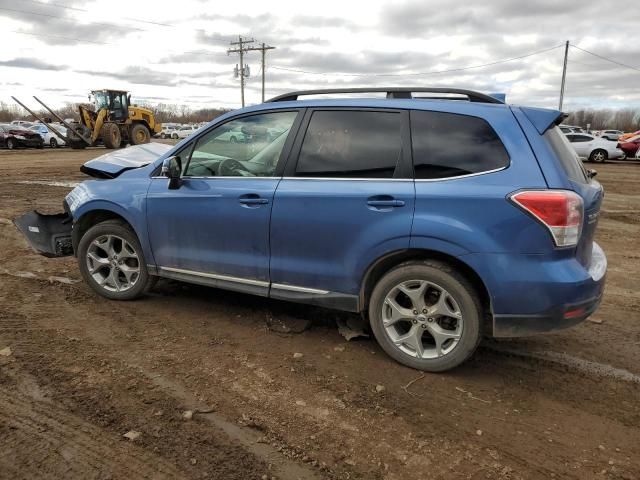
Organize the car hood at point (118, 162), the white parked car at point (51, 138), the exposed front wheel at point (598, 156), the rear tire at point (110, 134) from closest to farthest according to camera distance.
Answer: the car hood at point (118, 162) → the exposed front wheel at point (598, 156) → the rear tire at point (110, 134) → the white parked car at point (51, 138)

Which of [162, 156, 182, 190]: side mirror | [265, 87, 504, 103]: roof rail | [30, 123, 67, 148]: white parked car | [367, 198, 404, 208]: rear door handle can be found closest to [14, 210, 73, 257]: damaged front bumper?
[162, 156, 182, 190]: side mirror

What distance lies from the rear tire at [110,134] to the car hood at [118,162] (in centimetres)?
2368

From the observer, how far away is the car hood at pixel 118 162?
203 inches

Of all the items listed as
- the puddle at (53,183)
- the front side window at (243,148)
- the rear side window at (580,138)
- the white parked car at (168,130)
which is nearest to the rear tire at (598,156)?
the rear side window at (580,138)

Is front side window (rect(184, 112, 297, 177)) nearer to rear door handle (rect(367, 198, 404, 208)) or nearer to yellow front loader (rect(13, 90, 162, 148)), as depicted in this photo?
rear door handle (rect(367, 198, 404, 208))

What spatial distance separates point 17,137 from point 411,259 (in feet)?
102

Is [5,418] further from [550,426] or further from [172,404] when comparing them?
[550,426]

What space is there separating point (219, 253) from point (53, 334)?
1439 mm

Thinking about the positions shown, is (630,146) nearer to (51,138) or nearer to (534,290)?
(534,290)

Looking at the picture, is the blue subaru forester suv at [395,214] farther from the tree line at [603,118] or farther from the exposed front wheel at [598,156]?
the tree line at [603,118]

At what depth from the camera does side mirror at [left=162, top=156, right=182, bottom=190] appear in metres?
4.32

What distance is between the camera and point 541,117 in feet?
11.3

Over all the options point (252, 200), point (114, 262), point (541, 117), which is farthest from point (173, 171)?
point (541, 117)

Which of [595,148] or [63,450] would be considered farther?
[595,148]
